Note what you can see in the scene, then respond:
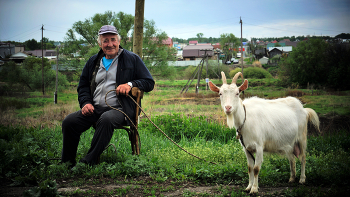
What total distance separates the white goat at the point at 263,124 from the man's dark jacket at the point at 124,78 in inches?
48.8

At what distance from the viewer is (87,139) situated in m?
5.30

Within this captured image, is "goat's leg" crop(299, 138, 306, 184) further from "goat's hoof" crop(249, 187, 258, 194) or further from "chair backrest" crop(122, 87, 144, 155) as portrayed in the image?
"chair backrest" crop(122, 87, 144, 155)

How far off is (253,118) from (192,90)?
19182mm

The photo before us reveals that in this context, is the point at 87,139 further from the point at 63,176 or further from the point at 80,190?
the point at 80,190

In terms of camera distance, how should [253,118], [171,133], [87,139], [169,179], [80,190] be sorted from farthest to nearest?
[171,133]
[87,139]
[169,179]
[253,118]
[80,190]

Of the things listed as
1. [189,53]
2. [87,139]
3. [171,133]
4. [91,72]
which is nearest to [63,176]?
[91,72]

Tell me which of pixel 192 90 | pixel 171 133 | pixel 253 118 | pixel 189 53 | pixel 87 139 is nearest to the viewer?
pixel 253 118

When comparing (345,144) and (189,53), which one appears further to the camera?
(189,53)

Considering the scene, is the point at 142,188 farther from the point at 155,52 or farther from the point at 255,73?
the point at 255,73

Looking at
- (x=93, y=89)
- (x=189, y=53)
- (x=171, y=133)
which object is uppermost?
(x=189, y=53)

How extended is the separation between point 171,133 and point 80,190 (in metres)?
3.53

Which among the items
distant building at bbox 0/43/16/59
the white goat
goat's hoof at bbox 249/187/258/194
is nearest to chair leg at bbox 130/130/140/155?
the white goat

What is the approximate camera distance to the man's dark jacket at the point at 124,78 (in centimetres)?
385

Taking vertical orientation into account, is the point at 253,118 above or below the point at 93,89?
below
